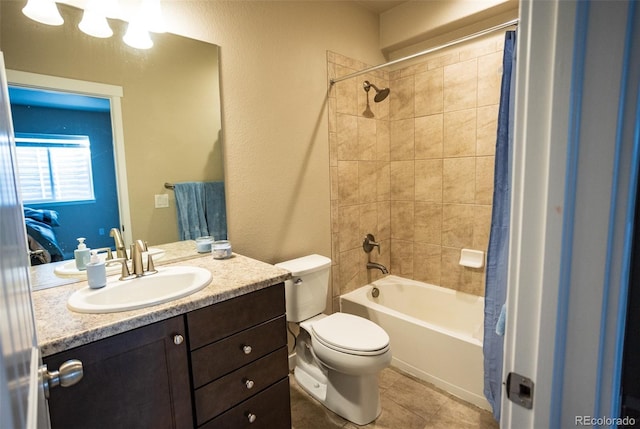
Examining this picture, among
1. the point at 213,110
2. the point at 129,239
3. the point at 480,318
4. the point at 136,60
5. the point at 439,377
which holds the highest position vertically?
the point at 136,60

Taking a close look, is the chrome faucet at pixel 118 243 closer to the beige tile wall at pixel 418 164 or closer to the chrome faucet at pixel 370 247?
the beige tile wall at pixel 418 164

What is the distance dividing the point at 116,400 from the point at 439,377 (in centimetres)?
178

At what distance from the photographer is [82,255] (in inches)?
56.0

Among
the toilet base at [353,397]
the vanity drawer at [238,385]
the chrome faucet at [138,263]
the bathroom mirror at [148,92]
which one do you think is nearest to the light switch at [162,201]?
the bathroom mirror at [148,92]

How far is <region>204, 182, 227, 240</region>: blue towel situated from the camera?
1817 mm

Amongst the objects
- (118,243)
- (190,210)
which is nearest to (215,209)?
(190,210)

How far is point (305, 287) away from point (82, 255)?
1.14 metres

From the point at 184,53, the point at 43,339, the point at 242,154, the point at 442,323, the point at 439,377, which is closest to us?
the point at 43,339

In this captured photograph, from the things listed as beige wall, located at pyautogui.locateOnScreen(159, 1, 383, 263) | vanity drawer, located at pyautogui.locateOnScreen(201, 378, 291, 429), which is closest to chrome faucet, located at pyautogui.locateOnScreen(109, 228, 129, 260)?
beige wall, located at pyautogui.locateOnScreen(159, 1, 383, 263)

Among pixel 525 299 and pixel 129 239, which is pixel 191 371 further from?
pixel 525 299

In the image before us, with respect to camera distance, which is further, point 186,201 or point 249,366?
point 186,201

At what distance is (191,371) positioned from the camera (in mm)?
1186

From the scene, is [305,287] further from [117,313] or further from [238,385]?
[117,313]

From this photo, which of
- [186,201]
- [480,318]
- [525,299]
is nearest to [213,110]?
[186,201]
